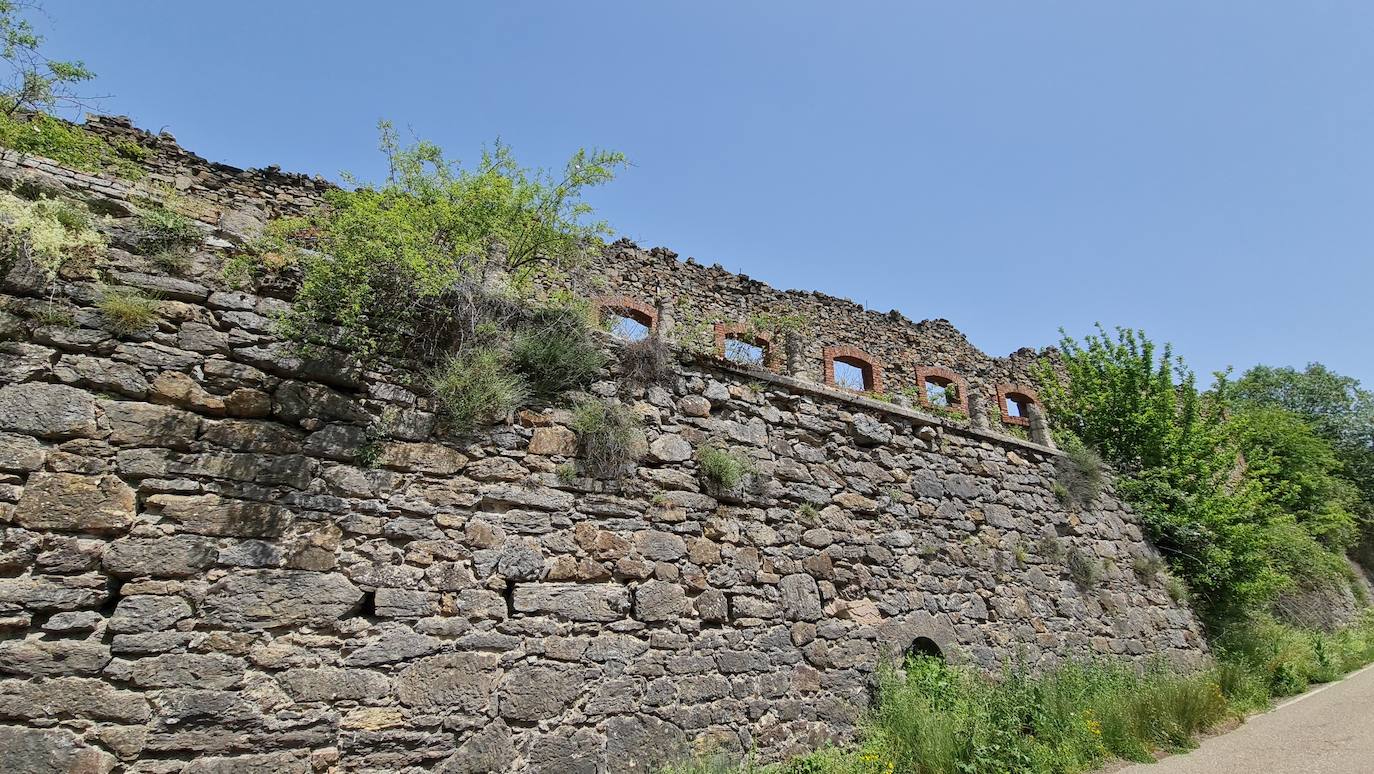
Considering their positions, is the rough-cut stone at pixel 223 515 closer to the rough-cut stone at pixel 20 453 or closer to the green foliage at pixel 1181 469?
the rough-cut stone at pixel 20 453

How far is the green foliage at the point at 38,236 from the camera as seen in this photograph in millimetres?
3689

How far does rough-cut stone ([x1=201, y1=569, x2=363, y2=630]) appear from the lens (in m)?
3.57

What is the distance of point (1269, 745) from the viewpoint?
6055 millimetres

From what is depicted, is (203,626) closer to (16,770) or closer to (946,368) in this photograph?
(16,770)

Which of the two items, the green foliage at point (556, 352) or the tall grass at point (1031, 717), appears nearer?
the green foliage at point (556, 352)

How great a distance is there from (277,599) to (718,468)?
3200mm

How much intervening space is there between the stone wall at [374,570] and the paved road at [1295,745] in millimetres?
2117

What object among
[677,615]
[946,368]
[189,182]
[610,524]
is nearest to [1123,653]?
[677,615]

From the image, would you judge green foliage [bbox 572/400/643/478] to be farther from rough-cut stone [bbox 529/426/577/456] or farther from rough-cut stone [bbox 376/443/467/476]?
rough-cut stone [bbox 376/443/467/476]

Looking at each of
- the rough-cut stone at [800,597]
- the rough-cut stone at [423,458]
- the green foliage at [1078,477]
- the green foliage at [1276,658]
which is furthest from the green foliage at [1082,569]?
the rough-cut stone at [423,458]

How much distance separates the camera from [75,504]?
3398 mm

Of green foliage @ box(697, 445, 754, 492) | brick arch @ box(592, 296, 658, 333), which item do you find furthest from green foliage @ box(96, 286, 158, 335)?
brick arch @ box(592, 296, 658, 333)

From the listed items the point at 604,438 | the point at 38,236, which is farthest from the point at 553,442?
the point at 38,236

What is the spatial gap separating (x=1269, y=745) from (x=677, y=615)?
19.0 feet
